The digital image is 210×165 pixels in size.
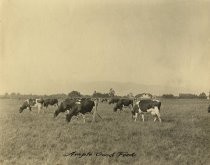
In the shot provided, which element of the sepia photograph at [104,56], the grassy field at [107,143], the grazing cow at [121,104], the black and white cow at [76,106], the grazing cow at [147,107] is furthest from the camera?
the grazing cow at [121,104]

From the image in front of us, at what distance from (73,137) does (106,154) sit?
0.55 metres

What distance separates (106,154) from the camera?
17.0 ft

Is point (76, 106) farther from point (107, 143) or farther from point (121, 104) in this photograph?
point (107, 143)

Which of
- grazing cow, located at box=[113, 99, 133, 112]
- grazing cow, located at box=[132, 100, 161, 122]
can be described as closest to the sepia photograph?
grazing cow, located at box=[132, 100, 161, 122]

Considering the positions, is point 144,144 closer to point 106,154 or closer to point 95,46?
point 106,154

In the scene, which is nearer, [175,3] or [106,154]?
[106,154]

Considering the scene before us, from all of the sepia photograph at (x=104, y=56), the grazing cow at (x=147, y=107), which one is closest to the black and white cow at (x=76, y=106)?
the grazing cow at (x=147, y=107)

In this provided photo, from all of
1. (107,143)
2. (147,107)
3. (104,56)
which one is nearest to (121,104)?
(147,107)

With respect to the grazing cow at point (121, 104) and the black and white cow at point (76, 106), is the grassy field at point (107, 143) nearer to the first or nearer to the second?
the black and white cow at point (76, 106)

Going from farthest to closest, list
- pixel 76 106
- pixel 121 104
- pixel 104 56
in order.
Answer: pixel 121 104 < pixel 76 106 < pixel 104 56

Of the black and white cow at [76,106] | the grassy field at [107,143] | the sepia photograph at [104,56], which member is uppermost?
the sepia photograph at [104,56]

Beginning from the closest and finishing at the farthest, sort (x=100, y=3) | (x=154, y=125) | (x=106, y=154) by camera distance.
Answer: (x=106, y=154) < (x=100, y=3) < (x=154, y=125)

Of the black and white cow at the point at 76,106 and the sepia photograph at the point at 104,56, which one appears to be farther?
the black and white cow at the point at 76,106

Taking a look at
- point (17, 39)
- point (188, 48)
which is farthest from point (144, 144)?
point (17, 39)
